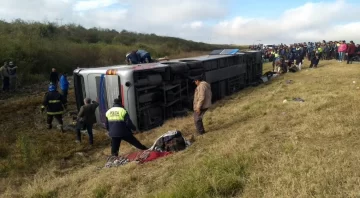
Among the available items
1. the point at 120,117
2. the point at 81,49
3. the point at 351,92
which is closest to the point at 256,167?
the point at 120,117

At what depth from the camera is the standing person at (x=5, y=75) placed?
15744 mm

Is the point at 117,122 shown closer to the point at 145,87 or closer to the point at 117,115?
the point at 117,115

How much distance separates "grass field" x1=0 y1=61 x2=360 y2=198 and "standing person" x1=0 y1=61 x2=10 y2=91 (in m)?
7.33

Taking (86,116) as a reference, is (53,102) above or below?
above

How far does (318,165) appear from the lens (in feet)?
13.6

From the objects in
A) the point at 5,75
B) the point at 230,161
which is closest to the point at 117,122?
the point at 230,161

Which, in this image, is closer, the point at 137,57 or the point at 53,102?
the point at 53,102

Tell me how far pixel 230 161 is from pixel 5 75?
14.7 metres

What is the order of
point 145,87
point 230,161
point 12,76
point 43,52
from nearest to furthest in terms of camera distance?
point 230,161 → point 145,87 → point 12,76 → point 43,52

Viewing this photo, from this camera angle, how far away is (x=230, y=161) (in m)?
4.64

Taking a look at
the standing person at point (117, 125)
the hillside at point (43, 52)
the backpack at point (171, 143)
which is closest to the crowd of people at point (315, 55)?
the hillside at point (43, 52)

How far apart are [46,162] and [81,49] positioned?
20117 mm

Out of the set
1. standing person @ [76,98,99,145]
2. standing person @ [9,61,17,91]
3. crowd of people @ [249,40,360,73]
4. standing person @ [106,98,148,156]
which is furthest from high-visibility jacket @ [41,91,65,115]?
crowd of people @ [249,40,360,73]

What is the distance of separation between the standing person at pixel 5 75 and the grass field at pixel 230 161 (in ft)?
24.0
